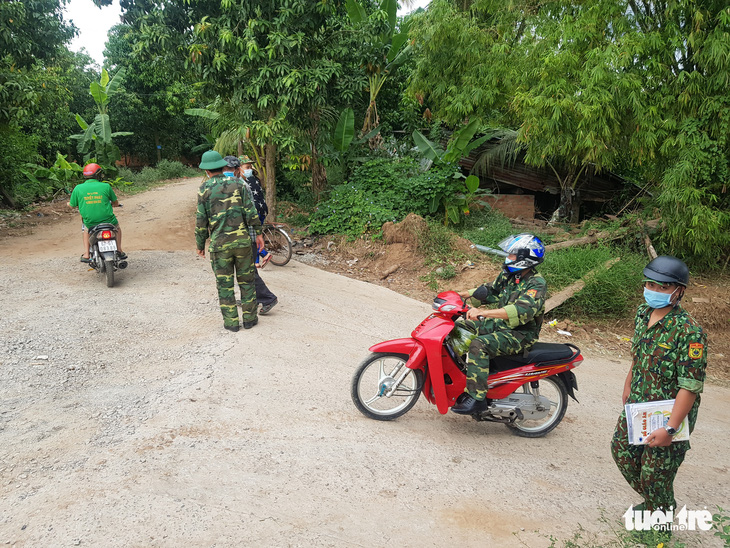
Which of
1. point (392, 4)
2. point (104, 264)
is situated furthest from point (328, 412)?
point (392, 4)

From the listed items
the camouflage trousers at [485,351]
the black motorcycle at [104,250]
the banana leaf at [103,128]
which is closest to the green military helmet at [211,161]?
the black motorcycle at [104,250]

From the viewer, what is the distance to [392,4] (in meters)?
13.0

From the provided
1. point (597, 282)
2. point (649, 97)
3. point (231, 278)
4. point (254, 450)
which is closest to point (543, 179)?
point (649, 97)

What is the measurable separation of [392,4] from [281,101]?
16.2ft

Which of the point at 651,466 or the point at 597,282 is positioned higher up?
the point at 651,466

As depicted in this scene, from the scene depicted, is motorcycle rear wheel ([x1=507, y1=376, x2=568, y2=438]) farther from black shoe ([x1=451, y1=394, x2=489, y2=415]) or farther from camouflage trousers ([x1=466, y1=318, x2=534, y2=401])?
camouflage trousers ([x1=466, y1=318, x2=534, y2=401])

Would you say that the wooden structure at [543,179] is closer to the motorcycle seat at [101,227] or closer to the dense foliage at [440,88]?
the dense foliage at [440,88]

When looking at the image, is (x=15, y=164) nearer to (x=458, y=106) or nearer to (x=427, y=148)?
(x=427, y=148)

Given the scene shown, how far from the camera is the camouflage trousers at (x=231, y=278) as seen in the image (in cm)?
564

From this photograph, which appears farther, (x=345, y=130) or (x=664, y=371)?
(x=345, y=130)

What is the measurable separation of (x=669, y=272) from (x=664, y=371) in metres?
0.53

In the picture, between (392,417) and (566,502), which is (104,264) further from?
(566,502)

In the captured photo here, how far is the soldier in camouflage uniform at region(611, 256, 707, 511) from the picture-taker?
265 centimetres

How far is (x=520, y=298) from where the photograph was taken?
3.76m
